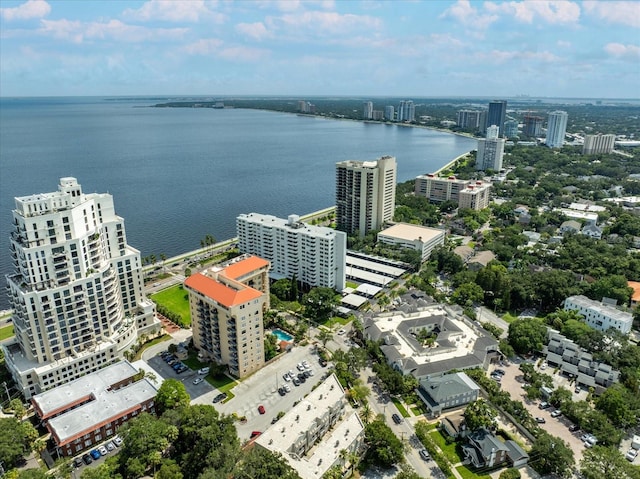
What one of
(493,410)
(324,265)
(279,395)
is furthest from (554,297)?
(279,395)

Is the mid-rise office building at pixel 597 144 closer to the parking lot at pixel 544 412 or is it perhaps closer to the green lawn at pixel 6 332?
the parking lot at pixel 544 412

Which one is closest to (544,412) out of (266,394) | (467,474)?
(467,474)

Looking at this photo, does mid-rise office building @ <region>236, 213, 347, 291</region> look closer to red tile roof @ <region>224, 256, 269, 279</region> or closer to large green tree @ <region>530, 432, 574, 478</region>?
red tile roof @ <region>224, 256, 269, 279</region>

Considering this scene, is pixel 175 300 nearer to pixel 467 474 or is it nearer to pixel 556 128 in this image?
pixel 467 474

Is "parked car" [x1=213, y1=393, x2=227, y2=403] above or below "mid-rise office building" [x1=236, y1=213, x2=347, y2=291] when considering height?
below

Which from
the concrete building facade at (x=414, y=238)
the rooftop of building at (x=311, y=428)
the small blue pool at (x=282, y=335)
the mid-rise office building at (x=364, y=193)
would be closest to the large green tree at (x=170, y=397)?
the rooftop of building at (x=311, y=428)

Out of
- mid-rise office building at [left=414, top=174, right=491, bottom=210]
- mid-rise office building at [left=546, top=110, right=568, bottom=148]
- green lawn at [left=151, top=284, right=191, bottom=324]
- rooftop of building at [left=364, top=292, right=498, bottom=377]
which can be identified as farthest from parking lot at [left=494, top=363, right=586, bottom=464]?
mid-rise office building at [left=546, top=110, right=568, bottom=148]
